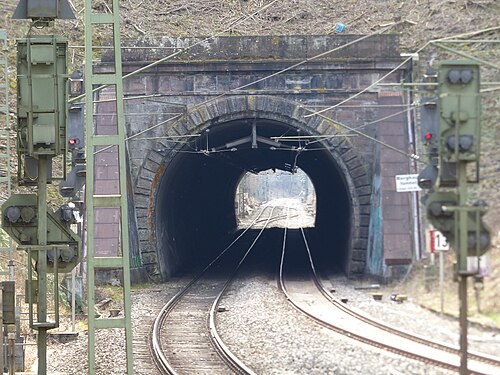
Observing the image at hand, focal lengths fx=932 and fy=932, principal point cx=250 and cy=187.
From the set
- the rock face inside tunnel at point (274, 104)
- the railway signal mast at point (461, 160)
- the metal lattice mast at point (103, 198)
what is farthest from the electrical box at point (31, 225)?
the rock face inside tunnel at point (274, 104)

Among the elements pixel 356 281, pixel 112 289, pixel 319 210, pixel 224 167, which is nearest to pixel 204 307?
pixel 112 289

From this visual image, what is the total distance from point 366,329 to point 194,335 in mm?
3179

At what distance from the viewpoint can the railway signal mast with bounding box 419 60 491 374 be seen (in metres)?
8.31

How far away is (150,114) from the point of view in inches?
1007

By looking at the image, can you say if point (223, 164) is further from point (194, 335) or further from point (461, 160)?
point (461, 160)

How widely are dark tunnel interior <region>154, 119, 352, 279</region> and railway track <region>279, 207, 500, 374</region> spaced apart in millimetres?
3498

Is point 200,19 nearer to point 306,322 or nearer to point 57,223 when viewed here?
point 306,322

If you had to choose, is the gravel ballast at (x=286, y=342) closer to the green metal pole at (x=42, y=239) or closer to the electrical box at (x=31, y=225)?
the green metal pole at (x=42, y=239)

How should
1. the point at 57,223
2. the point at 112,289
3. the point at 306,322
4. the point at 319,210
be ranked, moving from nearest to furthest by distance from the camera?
the point at 57,223 < the point at 306,322 < the point at 112,289 < the point at 319,210

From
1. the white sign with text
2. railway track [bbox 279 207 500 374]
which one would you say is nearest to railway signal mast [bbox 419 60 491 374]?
railway track [bbox 279 207 500 374]

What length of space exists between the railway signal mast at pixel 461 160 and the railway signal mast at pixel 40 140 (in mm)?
4362

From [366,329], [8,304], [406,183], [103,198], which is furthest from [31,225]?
[406,183]

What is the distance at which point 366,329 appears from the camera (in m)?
17.0

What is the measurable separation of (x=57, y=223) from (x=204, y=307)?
1071 cm
